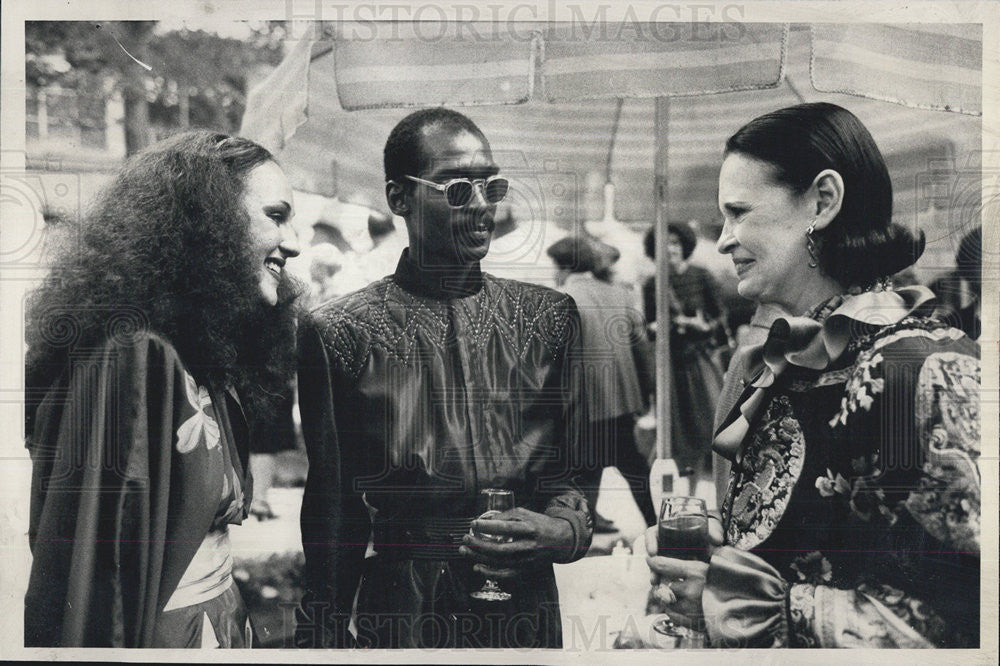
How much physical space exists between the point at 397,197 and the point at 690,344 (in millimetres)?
1240

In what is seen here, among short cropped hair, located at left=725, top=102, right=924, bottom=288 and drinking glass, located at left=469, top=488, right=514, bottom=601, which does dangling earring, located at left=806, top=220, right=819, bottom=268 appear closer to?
short cropped hair, located at left=725, top=102, right=924, bottom=288

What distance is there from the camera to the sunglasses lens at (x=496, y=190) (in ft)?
10.4

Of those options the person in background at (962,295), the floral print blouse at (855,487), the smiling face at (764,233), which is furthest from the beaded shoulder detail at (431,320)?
the person in background at (962,295)

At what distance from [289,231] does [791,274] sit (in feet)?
6.22

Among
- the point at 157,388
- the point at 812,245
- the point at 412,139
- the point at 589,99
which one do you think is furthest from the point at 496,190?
the point at 157,388

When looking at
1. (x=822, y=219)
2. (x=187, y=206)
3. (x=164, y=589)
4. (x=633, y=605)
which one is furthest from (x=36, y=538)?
(x=822, y=219)

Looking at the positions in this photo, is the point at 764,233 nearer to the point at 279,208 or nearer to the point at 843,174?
the point at 843,174

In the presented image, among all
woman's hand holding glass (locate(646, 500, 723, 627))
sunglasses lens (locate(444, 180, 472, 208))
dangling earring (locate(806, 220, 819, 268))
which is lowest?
woman's hand holding glass (locate(646, 500, 723, 627))

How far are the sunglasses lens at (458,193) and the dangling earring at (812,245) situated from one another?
1277 millimetres

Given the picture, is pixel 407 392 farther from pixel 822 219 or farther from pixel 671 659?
pixel 822 219

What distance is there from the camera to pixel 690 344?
3.18 meters

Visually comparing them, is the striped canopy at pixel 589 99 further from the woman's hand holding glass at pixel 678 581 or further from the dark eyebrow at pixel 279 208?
the woman's hand holding glass at pixel 678 581

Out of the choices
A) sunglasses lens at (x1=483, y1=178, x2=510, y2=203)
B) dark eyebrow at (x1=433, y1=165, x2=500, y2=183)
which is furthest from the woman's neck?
dark eyebrow at (x1=433, y1=165, x2=500, y2=183)

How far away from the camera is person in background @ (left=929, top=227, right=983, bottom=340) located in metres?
3.20
